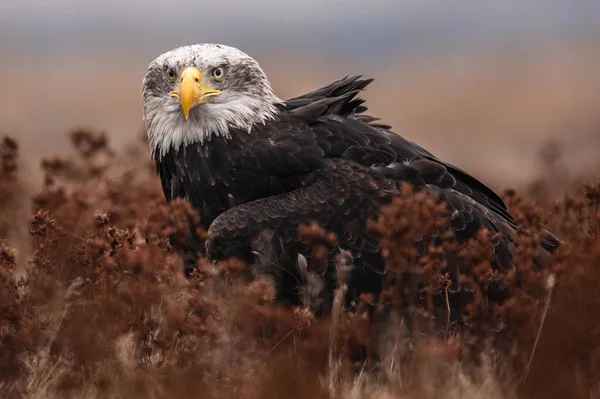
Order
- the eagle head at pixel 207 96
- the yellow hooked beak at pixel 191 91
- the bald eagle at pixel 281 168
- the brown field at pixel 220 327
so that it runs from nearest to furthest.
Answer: the brown field at pixel 220 327 → the bald eagle at pixel 281 168 → the yellow hooked beak at pixel 191 91 → the eagle head at pixel 207 96

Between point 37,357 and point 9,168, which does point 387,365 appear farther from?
point 9,168

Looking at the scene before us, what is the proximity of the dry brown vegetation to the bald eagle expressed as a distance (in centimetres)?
32

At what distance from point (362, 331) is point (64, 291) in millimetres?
2168

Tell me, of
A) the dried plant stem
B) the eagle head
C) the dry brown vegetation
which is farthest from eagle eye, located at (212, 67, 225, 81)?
the dried plant stem

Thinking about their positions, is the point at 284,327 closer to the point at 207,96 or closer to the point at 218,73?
the point at 207,96

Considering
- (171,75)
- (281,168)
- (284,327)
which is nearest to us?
(284,327)

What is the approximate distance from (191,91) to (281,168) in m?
0.82

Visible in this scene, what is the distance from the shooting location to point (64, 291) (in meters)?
7.62

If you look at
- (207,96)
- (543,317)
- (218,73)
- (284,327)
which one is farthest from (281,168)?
(543,317)

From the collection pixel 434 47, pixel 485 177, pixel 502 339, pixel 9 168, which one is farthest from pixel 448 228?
pixel 434 47

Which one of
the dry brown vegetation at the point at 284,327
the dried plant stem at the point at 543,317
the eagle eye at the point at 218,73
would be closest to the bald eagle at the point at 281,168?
the eagle eye at the point at 218,73

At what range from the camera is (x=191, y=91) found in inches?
322

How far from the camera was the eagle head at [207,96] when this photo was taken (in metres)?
8.43

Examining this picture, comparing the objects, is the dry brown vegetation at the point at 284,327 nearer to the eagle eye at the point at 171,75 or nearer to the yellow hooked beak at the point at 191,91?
the yellow hooked beak at the point at 191,91
